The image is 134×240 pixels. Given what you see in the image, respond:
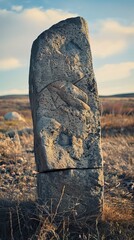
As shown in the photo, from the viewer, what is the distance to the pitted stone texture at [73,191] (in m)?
4.07

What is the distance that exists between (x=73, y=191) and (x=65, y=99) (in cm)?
91

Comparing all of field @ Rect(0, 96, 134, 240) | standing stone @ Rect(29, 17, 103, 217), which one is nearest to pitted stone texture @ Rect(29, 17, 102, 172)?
standing stone @ Rect(29, 17, 103, 217)

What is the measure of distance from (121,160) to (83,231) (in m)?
3.28

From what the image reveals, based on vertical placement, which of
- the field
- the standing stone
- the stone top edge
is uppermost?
the stone top edge

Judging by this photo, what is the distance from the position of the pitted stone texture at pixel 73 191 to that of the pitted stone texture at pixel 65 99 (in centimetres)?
9

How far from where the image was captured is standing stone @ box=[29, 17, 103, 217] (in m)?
4.08

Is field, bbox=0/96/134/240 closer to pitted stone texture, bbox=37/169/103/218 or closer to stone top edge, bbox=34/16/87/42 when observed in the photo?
pitted stone texture, bbox=37/169/103/218

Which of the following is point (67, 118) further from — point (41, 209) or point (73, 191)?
point (41, 209)

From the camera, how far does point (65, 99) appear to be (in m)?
4.16

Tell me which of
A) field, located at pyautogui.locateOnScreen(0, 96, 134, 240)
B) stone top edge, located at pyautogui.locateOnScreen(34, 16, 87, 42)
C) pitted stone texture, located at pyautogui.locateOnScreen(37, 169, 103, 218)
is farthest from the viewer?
stone top edge, located at pyautogui.locateOnScreen(34, 16, 87, 42)

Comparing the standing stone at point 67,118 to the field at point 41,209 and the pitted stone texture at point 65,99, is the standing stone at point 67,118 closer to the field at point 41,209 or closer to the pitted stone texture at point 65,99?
the pitted stone texture at point 65,99

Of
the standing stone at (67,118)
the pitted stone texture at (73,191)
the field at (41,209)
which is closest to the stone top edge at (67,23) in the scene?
the standing stone at (67,118)

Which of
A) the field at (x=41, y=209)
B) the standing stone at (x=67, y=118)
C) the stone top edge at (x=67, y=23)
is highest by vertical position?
the stone top edge at (x=67, y=23)

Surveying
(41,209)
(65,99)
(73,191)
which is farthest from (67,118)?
(41,209)
